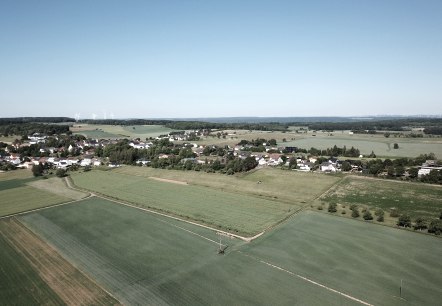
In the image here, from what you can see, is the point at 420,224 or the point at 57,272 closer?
the point at 57,272

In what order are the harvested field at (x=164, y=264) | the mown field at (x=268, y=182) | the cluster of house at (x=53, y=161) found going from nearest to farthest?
the harvested field at (x=164, y=264) → the mown field at (x=268, y=182) → the cluster of house at (x=53, y=161)

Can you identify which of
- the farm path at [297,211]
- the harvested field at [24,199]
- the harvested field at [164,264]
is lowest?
the harvested field at [164,264]

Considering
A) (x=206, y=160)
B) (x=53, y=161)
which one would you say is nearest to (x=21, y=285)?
(x=206, y=160)

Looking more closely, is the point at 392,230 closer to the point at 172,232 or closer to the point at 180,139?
the point at 172,232

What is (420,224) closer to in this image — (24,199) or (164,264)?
(164,264)

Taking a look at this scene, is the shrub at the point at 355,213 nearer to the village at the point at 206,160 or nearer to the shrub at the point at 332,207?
the shrub at the point at 332,207

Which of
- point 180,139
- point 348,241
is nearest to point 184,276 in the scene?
point 348,241

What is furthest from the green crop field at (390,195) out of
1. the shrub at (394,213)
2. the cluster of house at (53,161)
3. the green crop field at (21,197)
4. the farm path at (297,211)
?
the cluster of house at (53,161)
